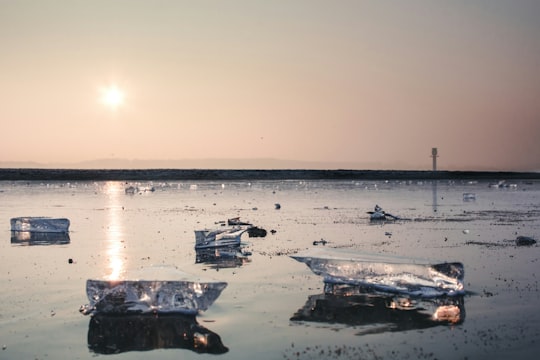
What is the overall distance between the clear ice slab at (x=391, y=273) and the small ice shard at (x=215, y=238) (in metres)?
7.70

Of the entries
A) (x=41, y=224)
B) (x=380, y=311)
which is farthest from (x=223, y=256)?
(x=41, y=224)

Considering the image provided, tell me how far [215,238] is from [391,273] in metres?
9.99

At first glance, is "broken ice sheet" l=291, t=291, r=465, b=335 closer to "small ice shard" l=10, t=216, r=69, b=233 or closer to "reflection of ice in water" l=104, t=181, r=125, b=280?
"reflection of ice in water" l=104, t=181, r=125, b=280

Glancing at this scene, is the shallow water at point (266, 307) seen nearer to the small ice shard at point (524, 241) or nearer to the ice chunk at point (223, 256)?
the ice chunk at point (223, 256)

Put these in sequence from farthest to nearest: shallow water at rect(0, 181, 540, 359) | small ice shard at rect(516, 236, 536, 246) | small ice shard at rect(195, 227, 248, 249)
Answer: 1. small ice shard at rect(516, 236, 536, 246)
2. small ice shard at rect(195, 227, 248, 249)
3. shallow water at rect(0, 181, 540, 359)

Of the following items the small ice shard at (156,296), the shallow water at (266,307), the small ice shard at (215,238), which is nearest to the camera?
the shallow water at (266,307)

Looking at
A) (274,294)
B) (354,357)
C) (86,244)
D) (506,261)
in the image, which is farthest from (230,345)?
(86,244)

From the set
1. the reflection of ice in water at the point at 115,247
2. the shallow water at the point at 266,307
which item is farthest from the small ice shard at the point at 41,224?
the reflection of ice in water at the point at 115,247

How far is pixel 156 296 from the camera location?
13.6 meters

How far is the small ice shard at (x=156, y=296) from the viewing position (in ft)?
44.4

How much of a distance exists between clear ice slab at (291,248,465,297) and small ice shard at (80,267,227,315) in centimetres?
371

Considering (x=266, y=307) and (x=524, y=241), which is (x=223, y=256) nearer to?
(x=266, y=307)

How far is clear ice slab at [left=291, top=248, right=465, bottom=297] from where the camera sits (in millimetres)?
15227

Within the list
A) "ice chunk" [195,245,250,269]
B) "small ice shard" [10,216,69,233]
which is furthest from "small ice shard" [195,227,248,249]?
"small ice shard" [10,216,69,233]
